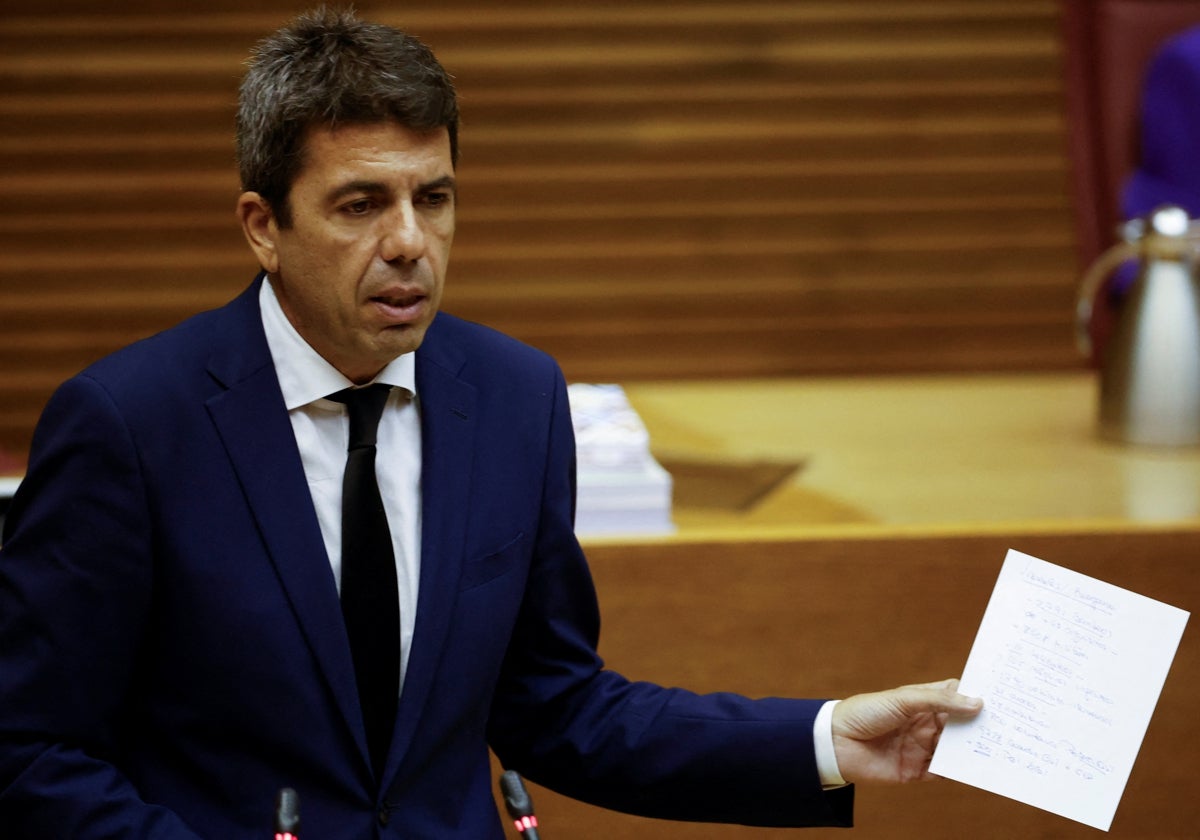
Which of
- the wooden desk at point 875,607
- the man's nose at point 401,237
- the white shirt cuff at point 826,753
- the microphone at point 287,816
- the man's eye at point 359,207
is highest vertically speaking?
the man's eye at point 359,207

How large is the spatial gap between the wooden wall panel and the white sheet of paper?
2.49 meters

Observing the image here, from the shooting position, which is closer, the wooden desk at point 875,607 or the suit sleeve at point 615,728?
the suit sleeve at point 615,728

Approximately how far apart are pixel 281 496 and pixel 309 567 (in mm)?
65

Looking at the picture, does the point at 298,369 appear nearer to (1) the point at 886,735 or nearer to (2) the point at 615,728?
(2) the point at 615,728

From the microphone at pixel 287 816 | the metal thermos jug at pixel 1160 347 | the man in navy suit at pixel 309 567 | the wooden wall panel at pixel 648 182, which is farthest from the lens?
the wooden wall panel at pixel 648 182

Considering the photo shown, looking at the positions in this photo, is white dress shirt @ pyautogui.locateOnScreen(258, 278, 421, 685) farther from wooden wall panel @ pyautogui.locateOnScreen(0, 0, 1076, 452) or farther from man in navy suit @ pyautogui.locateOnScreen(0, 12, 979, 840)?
wooden wall panel @ pyautogui.locateOnScreen(0, 0, 1076, 452)

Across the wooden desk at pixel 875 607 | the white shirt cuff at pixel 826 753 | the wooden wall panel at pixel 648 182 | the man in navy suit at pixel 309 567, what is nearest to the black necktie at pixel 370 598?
the man in navy suit at pixel 309 567

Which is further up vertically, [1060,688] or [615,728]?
[1060,688]

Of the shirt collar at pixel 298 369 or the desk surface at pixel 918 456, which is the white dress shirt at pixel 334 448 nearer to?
the shirt collar at pixel 298 369

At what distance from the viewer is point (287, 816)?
3.73 ft

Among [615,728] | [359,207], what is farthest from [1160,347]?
[359,207]

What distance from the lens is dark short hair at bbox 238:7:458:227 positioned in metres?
1.24

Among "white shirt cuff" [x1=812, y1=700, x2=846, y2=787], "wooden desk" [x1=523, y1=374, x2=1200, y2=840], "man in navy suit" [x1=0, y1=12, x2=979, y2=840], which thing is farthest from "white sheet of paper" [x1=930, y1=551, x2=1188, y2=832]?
"wooden desk" [x1=523, y1=374, x2=1200, y2=840]

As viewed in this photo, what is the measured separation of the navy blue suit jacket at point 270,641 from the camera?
123cm
